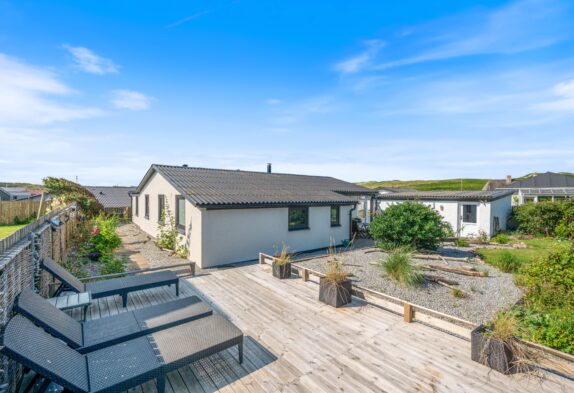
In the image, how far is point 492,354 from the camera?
3.72 meters

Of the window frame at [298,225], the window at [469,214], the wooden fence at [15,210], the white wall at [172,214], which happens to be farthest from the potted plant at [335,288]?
the wooden fence at [15,210]

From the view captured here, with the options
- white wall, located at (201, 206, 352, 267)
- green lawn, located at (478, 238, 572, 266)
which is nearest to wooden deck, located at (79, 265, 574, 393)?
white wall, located at (201, 206, 352, 267)

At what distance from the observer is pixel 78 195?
17.0 meters

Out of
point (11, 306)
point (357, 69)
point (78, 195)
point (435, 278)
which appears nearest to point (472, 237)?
point (435, 278)

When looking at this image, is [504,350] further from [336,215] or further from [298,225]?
[336,215]

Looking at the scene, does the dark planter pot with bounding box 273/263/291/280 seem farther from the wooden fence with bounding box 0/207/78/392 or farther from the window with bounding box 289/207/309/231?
the wooden fence with bounding box 0/207/78/392

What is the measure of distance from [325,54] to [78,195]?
17.0 m

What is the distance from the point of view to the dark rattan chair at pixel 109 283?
551cm

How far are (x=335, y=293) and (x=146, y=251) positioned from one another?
30.6ft

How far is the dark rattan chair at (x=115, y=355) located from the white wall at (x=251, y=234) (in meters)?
5.36

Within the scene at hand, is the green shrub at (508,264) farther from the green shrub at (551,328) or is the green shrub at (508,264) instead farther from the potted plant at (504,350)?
the potted plant at (504,350)

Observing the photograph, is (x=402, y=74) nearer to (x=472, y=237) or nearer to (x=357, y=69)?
(x=357, y=69)

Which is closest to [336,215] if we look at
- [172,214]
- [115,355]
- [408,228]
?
[408,228]

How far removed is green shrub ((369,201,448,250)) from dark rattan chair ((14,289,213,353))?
8732 mm
